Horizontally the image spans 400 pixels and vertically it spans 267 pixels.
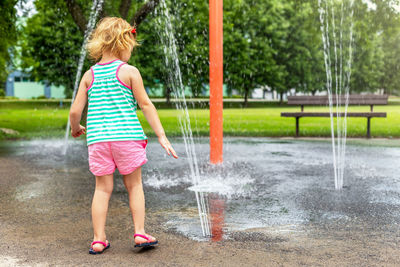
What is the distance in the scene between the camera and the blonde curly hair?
10.7ft

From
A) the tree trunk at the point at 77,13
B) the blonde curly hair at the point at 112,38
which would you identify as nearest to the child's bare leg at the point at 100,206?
the blonde curly hair at the point at 112,38

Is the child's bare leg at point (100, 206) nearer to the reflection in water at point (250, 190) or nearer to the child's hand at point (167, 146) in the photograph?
the child's hand at point (167, 146)

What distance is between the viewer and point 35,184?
236 inches

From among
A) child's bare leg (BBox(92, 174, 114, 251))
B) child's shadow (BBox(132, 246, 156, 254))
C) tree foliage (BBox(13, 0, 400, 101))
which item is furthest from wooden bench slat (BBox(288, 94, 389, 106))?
tree foliage (BBox(13, 0, 400, 101))

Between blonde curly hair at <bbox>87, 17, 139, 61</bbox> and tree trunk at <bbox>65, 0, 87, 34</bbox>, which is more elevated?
tree trunk at <bbox>65, 0, 87, 34</bbox>

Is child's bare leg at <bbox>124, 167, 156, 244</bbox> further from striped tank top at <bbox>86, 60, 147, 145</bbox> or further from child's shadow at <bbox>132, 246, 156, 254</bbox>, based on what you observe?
striped tank top at <bbox>86, 60, 147, 145</bbox>

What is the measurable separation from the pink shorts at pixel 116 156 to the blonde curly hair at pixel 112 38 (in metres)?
0.61

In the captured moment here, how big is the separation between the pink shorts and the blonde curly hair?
2.01 feet

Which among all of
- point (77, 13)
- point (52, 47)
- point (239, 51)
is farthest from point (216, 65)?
point (52, 47)

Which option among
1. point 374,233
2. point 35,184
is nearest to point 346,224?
point 374,233

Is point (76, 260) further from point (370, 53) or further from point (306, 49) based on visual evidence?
point (370, 53)

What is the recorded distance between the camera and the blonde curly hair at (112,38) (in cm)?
326

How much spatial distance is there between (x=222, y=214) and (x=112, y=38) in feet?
6.48

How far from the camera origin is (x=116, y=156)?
328 centimetres
